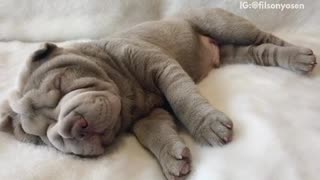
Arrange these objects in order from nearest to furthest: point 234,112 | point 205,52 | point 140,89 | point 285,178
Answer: point 285,178 → point 234,112 → point 140,89 → point 205,52

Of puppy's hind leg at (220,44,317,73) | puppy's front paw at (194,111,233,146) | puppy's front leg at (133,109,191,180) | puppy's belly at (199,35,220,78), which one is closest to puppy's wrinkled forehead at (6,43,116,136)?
puppy's front leg at (133,109,191,180)

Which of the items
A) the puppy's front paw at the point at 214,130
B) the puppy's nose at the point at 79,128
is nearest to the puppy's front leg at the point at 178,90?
the puppy's front paw at the point at 214,130

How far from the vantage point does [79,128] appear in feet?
3.69

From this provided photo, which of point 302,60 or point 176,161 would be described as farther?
point 302,60

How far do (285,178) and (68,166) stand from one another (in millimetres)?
463

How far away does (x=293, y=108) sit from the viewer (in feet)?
4.11

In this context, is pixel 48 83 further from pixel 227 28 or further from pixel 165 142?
pixel 227 28

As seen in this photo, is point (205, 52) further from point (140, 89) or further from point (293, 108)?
point (293, 108)

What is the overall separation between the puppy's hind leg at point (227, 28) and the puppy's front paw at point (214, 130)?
46cm

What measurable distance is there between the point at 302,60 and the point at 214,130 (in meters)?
0.40

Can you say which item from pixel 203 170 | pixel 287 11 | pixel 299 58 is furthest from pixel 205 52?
pixel 203 170

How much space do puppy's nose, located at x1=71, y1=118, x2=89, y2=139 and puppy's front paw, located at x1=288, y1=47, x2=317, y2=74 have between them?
2.04 ft

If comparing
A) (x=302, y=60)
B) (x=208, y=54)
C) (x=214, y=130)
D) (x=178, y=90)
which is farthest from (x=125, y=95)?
(x=302, y=60)

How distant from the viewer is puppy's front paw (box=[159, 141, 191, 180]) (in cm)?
111
